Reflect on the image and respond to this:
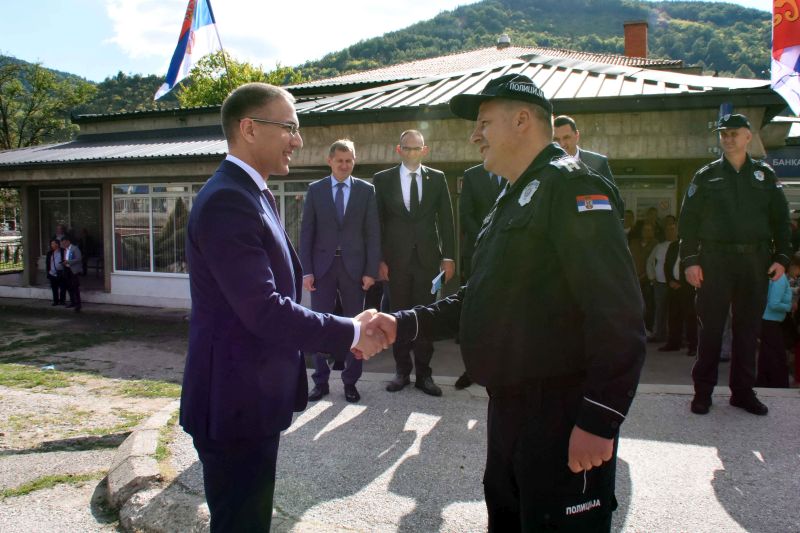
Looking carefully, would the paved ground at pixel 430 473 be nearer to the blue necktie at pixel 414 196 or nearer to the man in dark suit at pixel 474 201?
the man in dark suit at pixel 474 201

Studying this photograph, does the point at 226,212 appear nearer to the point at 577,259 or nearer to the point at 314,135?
the point at 577,259

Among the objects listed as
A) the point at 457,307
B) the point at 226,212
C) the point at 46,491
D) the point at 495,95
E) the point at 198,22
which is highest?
the point at 198,22

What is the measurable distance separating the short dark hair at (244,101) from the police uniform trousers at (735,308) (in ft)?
12.3

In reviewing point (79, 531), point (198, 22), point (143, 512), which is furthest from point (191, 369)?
point (198, 22)

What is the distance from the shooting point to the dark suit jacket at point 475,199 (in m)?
5.57

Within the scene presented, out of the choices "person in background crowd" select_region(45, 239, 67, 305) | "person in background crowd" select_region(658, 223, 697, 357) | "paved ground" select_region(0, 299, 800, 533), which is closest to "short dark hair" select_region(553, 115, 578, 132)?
"paved ground" select_region(0, 299, 800, 533)

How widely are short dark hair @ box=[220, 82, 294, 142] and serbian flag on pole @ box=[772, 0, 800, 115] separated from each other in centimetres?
566

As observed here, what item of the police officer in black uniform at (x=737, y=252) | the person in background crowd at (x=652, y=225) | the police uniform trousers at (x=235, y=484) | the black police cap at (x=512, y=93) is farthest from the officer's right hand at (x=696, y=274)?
the person in background crowd at (x=652, y=225)

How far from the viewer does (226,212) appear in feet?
7.09

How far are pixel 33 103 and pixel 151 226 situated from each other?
3295 centimetres

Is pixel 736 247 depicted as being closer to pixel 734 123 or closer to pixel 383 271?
pixel 734 123

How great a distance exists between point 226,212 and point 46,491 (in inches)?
125

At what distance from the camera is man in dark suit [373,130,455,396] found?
5723 mm

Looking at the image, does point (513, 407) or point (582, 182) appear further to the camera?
point (513, 407)
